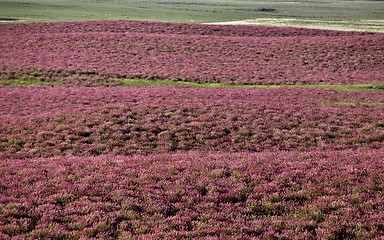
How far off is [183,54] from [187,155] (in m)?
42.5

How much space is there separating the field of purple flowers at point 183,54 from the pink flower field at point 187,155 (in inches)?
23.6

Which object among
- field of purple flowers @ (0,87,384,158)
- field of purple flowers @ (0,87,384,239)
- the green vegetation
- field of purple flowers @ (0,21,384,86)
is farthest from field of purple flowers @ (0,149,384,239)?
field of purple flowers @ (0,21,384,86)

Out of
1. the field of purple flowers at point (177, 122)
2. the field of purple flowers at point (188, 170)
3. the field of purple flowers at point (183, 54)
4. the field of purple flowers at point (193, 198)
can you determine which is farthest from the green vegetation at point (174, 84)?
the field of purple flowers at point (193, 198)

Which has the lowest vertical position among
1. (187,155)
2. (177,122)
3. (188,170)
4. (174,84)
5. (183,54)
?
(187,155)

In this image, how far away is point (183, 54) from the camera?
2203 inches

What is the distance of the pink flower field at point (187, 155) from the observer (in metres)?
9.23

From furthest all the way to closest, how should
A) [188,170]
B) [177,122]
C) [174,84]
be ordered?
[174,84]
[177,122]
[188,170]

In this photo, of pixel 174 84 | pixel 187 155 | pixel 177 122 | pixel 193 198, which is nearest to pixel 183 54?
pixel 174 84

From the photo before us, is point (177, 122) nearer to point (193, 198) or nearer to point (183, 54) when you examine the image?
point (193, 198)

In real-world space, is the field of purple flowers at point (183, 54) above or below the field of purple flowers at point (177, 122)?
above

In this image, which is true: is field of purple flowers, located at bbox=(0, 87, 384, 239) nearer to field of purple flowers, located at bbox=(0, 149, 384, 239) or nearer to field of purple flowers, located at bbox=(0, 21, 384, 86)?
field of purple flowers, located at bbox=(0, 149, 384, 239)

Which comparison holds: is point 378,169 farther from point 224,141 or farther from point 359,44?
point 359,44

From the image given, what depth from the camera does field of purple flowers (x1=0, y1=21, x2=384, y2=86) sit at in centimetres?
4238

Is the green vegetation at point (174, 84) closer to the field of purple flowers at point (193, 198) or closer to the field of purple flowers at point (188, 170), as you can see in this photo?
the field of purple flowers at point (188, 170)
